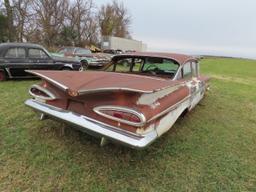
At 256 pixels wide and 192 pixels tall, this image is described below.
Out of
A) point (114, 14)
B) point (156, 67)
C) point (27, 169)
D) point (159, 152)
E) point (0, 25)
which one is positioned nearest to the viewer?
point (27, 169)

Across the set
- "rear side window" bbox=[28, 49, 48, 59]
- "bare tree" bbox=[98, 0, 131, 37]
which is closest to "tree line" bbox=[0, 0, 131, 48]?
"bare tree" bbox=[98, 0, 131, 37]

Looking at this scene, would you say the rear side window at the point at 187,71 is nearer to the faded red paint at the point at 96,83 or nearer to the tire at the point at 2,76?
the faded red paint at the point at 96,83

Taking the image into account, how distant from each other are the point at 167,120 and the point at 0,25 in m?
25.9

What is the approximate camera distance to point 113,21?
1598 inches

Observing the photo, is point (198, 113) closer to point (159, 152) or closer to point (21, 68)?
point (159, 152)

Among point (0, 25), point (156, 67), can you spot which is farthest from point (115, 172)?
point (0, 25)

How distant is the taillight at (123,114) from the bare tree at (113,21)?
3848 centimetres

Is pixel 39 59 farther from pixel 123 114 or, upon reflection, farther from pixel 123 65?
pixel 123 114

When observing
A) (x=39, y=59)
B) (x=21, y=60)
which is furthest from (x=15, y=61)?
(x=39, y=59)

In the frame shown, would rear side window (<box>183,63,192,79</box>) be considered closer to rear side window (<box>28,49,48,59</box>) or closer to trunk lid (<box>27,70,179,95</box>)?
trunk lid (<box>27,70,179,95</box>)

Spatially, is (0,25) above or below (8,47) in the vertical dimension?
above

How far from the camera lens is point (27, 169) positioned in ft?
8.80

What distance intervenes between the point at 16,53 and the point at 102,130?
19.5 feet

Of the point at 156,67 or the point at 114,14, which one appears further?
the point at 114,14
